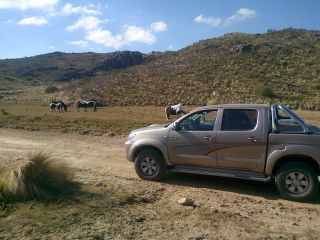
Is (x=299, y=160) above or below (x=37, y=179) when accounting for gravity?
above

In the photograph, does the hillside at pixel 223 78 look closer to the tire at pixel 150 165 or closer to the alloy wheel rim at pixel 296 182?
the tire at pixel 150 165

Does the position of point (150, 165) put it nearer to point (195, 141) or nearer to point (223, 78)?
point (195, 141)

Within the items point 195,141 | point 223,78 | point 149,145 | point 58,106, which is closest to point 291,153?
point 195,141

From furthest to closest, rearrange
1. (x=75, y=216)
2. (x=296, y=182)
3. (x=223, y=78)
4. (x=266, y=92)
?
(x=223, y=78) → (x=266, y=92) → (x=296, y=182) → (x=75, y=216)

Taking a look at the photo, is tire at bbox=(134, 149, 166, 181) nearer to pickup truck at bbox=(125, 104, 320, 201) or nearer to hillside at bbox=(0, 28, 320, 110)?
pickup truck at bbox=(125, 104, 320, 201)

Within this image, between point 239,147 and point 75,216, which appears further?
point 239,147

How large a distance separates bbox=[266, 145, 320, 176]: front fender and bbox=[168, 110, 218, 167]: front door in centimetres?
118

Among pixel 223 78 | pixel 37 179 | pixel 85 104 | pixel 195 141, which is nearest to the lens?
pixel 37 179

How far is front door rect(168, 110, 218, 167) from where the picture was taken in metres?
9.09

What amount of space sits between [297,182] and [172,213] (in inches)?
104

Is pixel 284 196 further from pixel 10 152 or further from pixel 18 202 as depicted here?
pixel 10 152

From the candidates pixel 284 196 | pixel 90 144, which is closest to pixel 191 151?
pixel 284 196

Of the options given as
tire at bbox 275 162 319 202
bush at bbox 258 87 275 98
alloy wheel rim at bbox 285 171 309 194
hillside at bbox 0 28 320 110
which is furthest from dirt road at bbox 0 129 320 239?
bush at bbox 258 87 275 98

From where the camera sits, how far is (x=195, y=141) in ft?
30.2
